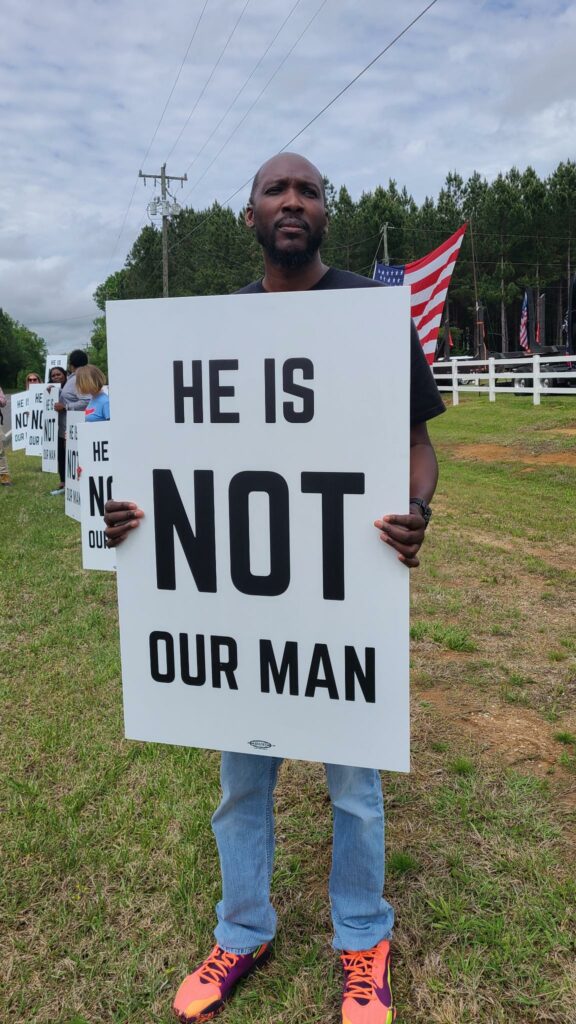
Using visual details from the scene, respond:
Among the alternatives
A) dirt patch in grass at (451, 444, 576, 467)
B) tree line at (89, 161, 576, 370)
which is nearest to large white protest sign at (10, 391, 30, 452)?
dirt patch in grass at (451, 444, 576, 467)

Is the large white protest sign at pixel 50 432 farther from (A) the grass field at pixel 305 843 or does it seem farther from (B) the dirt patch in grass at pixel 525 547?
(B) the dirt patch in grass at pixel 525 547

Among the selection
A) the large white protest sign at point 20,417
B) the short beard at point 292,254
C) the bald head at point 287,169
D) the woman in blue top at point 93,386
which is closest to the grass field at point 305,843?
the short beard at point 292,254

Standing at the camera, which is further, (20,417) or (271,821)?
(20,417)

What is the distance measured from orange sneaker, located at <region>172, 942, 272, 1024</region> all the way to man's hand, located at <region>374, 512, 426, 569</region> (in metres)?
1.16

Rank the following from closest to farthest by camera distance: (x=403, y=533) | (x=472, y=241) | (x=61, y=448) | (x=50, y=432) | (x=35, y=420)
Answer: (x=403, y=533) < (x=61, y=448) < (x=50, y=432) < (x=35, y=420) < (x=472, y=241)

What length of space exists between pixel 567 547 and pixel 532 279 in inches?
1834

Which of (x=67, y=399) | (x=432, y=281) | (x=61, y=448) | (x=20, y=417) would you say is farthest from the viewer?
(x=20, y=417)

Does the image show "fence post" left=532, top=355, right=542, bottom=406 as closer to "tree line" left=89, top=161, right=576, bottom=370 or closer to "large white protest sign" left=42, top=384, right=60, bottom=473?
"large white protest sign" left=42, top=384, right=60, bottom=473

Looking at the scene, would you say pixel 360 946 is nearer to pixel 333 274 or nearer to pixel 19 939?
pixel 19 939

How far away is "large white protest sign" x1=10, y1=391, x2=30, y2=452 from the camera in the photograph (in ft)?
36.1

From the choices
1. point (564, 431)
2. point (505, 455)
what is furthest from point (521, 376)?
point (505, 455)

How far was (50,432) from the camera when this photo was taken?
9.46 metres

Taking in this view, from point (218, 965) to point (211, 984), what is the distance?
46 millimetres

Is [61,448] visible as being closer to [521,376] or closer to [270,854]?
[270,854]
